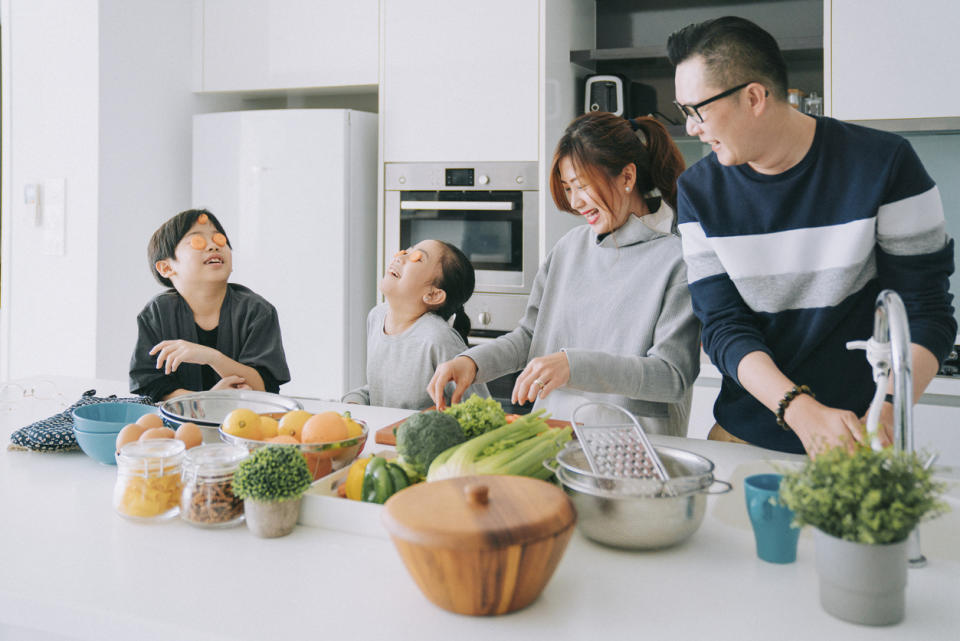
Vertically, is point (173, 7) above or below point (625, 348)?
above

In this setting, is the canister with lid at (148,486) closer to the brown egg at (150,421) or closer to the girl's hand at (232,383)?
the brown egg at (150,421)

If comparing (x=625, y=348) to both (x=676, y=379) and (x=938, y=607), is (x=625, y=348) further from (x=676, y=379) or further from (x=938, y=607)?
(x=938, y=607)

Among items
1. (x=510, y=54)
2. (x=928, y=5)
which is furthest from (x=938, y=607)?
(x=510, y=54)

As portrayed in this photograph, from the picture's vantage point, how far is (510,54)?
3031mm

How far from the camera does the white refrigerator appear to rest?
324 cm

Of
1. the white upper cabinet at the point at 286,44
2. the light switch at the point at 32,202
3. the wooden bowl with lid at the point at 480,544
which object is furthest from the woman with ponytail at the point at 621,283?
the light switch at the point at 32,202

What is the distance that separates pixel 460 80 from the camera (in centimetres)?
311

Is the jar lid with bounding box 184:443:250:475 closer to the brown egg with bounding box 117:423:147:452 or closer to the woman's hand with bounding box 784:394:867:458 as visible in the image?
the brown egg with bounding box 117:423:147:452

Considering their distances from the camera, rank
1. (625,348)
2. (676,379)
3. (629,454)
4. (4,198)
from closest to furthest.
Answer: (629,454) < (676,379) < (625,348) < (4,198)

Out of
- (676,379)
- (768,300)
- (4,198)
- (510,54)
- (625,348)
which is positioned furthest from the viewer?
(4,198)

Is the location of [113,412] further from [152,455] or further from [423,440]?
[423,440]

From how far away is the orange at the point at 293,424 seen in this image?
125 cm

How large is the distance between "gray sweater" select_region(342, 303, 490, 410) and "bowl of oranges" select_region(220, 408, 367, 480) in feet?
2.02

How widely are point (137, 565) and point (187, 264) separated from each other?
1.07m
